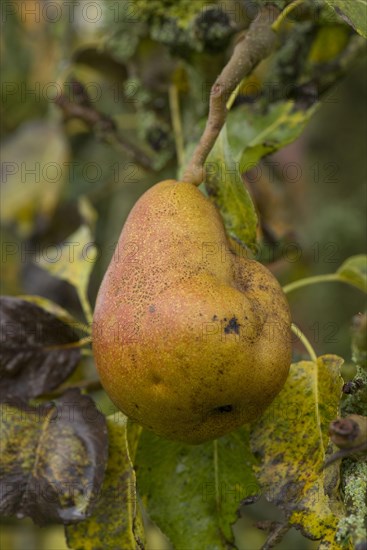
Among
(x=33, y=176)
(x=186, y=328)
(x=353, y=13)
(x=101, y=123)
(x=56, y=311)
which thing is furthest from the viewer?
(x=33, y=176)

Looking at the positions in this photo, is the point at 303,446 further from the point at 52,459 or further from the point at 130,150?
the point at 130,150

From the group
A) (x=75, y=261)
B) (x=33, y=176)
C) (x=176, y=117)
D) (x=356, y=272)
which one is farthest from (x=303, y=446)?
(x=33, y=176)

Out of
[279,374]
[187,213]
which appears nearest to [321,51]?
[187,213]

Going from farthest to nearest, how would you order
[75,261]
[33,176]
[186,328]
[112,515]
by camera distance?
[33,176] → [75,261] → [112,515] → [186,328]

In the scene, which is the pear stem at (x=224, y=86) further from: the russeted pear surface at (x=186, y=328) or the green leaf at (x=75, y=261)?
the green leaf at (x=75, y=261)

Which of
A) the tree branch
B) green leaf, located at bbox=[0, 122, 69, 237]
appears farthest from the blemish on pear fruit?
green leaf, located at bbox=[0, 122, 69, 237]

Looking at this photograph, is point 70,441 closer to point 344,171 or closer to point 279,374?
point 279,374
